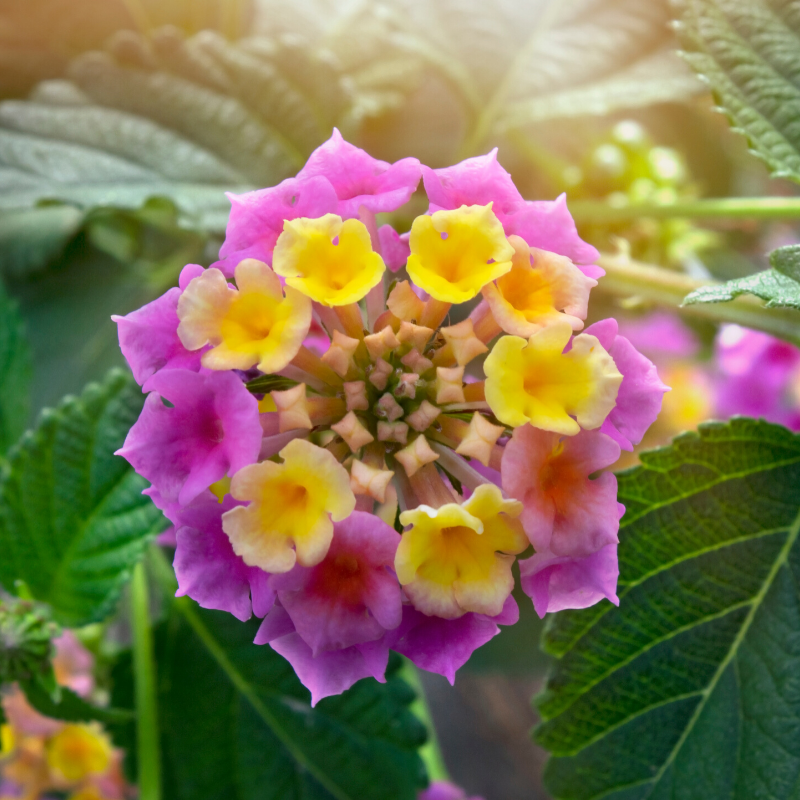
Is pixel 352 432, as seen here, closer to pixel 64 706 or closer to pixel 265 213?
pixel 265 213

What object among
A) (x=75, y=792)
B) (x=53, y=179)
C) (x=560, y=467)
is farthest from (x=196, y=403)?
Answer: (x=75, y=792)

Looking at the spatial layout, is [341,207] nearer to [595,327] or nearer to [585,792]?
[595,327]

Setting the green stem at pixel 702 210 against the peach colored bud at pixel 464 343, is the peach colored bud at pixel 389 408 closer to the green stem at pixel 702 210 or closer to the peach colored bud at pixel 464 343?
the peach colored bud at pixel 464 343

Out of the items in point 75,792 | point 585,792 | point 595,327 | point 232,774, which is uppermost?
point 595,327

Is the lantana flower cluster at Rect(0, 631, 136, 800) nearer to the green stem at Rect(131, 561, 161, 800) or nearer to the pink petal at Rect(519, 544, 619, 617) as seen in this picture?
the green stem at Rect(131, 561, 161, 800)

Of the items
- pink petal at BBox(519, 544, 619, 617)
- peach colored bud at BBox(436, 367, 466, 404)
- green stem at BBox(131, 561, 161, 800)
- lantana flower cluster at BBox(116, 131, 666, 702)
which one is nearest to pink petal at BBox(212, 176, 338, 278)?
lantana flower cluster at BBox(116, 131, 666, 702)

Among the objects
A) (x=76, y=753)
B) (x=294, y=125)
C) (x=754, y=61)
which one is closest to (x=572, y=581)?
(x=754, y=61)
